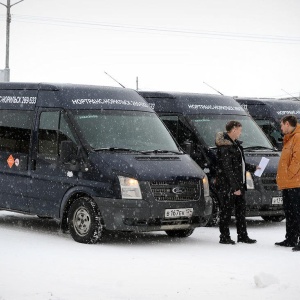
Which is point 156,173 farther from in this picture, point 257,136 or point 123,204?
point 257,136

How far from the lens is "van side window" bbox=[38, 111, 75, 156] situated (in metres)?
13.6

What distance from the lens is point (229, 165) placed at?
13.2m

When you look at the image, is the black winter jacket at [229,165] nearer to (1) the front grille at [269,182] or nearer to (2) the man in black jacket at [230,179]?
(2) the man in black jacket at [230,179]

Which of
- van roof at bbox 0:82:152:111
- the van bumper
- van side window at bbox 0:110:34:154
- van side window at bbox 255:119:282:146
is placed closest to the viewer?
the van bumper

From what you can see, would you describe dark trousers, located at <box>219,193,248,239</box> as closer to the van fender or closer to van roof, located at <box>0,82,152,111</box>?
the van fender

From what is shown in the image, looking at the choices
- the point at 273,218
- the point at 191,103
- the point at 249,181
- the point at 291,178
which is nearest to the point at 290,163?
the point at 291,178

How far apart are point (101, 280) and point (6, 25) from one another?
27247 millimetres

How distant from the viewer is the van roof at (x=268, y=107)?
19.5 m

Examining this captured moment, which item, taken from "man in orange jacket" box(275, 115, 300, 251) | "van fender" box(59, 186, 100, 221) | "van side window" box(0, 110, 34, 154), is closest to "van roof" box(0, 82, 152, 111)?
"van side window" box(0, 110, 34, 154)

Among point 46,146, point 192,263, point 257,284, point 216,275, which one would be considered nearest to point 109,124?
point 46,146

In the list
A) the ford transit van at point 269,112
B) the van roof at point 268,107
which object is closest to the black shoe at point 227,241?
the ford transit van at point 269,112

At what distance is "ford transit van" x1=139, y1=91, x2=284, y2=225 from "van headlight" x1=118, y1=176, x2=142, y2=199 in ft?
8.38

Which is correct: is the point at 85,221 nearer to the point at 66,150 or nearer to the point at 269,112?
the point at 66,150

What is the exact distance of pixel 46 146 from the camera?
550 inches
